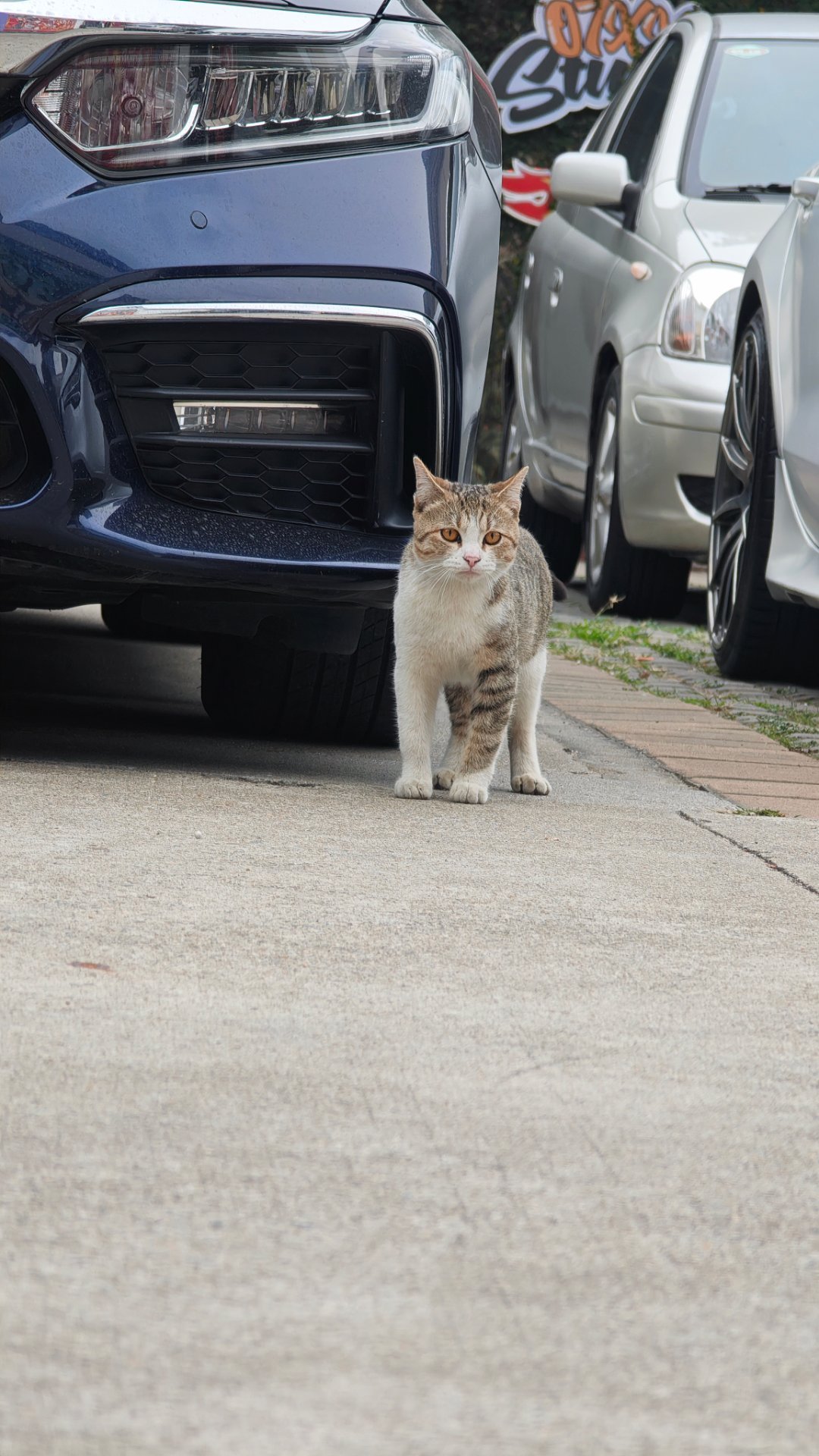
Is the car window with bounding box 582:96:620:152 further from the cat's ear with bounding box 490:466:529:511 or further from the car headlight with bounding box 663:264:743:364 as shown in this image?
the cat's ear with bounding box 490:466:529:511

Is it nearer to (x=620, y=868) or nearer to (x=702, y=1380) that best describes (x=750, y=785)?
(x=620, y=868)

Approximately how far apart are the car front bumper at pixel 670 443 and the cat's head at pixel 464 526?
8.44ft

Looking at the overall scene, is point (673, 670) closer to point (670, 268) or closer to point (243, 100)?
point (670, 268)

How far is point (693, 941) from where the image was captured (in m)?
2.69

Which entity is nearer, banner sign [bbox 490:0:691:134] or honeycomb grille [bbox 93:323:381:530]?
honeycomb grille [bbox 93:323:381:530]

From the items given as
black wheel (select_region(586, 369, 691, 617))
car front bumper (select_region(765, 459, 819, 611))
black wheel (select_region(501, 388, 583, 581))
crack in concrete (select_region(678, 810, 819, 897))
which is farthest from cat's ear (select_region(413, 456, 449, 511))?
black wheel (select_region(501, 388, 583, 581))

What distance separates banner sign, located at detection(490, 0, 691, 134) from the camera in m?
11.3

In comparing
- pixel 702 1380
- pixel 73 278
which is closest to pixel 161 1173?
pixel 702 1380

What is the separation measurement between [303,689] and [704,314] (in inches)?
112

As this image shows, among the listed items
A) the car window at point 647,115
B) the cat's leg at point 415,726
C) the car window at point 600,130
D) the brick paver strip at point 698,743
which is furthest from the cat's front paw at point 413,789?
the car window at point 600,130

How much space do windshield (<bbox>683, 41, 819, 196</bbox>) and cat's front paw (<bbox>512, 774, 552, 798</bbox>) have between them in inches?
131

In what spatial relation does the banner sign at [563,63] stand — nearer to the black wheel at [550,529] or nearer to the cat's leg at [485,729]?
the black wheel at [550,529]

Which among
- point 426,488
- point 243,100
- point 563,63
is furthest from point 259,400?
point 563,63

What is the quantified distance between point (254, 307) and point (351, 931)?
3.97 feet
